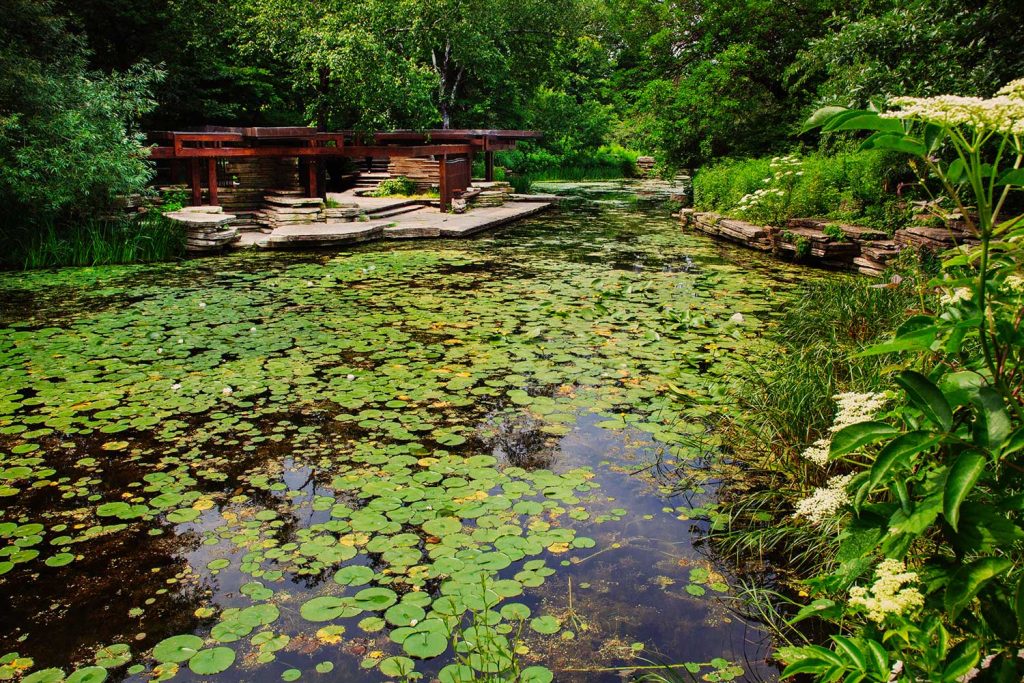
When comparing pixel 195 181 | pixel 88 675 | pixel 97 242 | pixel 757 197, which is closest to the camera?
pixel 88 675

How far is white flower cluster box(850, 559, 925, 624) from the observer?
1423 mm

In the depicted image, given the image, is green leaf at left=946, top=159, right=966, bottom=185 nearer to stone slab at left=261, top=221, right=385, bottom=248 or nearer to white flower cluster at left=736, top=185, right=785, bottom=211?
white flower cluster at left=736, top=185, right=785, bottom=211

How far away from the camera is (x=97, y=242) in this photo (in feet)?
30.3

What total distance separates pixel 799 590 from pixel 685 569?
0.44m

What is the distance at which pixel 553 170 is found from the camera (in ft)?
88.1

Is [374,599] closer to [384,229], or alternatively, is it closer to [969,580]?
[969,580]

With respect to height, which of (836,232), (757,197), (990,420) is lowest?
→ (836,232)

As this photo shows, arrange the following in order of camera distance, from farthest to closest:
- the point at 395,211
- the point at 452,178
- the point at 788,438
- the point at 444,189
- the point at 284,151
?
1. the point at 452,178
2. the point at 444,189
3. the point at 395,211
4. the point at 284,151
5. the point at 788,438

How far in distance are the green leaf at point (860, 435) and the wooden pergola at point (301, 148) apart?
11494mm

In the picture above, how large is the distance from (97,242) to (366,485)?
24.0 ft

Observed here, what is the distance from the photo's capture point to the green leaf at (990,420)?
127 centimetres

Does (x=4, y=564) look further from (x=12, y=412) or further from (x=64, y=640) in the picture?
(x=12, y=412)

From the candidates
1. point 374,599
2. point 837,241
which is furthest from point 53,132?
point 837,241

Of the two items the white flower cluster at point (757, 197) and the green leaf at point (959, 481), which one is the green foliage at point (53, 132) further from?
the green leaf at point (959, 481)
